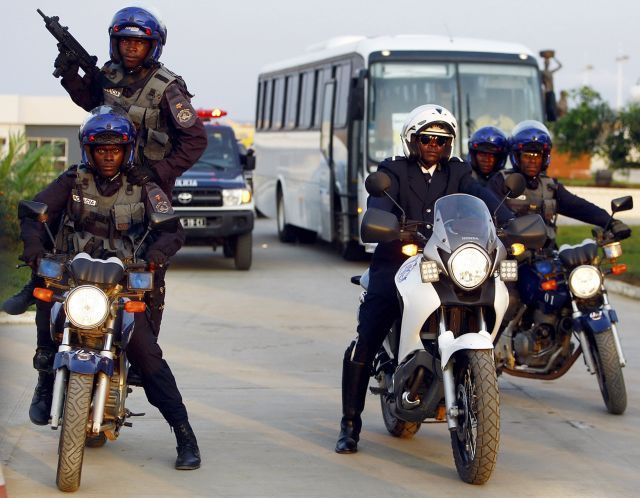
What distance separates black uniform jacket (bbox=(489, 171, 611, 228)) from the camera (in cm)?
857

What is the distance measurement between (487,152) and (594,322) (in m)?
1.71

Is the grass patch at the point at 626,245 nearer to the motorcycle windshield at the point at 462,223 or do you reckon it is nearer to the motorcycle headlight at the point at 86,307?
the motorcycle windshield at the point at 462,223

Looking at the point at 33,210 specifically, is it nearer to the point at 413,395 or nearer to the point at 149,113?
the point at 149,113

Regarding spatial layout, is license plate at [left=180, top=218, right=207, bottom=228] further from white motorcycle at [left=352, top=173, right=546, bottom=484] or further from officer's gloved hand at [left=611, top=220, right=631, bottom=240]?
white motorcycle at [left=352, top=173, right=546, bottom=484]

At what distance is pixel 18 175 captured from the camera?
18453 millimetres

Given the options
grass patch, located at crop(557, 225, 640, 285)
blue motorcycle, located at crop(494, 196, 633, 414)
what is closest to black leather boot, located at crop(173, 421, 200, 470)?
blue motorcycle, located at crop(494, 196, 633, 414)

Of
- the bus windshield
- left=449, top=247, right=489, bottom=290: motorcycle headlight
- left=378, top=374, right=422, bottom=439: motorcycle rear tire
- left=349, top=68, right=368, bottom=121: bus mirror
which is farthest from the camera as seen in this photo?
the bus windshield

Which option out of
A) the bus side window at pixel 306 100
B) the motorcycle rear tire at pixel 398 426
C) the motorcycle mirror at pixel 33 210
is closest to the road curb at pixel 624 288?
the bus side window at pixel 306 100

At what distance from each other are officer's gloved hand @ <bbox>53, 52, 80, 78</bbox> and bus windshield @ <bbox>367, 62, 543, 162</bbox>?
10558mm

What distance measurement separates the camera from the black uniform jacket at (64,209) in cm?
650

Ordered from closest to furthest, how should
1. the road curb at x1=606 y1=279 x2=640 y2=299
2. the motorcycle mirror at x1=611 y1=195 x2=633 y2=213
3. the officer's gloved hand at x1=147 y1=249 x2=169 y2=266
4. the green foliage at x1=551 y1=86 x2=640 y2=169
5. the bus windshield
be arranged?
the officer's gloved hand at x1=147 y1=249 x2=169 y2=266 < the motorcycle mirror at x1=611 y1=195 x2=633 y2=213 < the road curb at x1=606 y1=279 x2=640 y2=299 < the bus windshield < the green foliage at x1=551 y1=86 x2=640 y2=169

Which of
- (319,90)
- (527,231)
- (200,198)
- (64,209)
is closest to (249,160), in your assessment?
(200,198)

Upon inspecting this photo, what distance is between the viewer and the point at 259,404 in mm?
8531

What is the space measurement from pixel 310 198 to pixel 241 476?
Answer: 14826 mm
